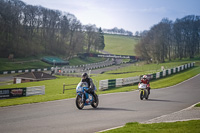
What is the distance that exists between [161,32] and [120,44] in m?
97.6

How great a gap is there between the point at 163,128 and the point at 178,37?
284 feet

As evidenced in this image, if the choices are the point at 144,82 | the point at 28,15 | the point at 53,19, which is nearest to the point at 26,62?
the point at 28,15

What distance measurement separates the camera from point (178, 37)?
90.5 m

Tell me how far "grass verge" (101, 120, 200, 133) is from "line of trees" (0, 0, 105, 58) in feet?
219

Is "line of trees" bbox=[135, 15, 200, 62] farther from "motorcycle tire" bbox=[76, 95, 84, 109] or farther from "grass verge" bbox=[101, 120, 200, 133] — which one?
"grass verge" bbox=[101, 120, 200, 133]

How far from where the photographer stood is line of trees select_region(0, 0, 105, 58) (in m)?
73.0

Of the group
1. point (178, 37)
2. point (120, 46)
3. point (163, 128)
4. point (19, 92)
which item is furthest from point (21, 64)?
point (120, 46)

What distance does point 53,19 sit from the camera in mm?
95812

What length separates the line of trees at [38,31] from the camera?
73.0 meters

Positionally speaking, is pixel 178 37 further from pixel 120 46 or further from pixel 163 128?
pixel 163 128

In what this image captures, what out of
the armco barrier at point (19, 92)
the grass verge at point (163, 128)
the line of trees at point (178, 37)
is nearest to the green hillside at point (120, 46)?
the line of trees at point (178, 37)

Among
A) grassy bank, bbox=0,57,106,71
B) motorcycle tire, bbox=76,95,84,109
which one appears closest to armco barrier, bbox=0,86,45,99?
motorcycle tire, bbox=76,95,84,109

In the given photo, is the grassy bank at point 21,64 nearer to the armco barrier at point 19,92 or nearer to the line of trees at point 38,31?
the line of trees at point 38,31

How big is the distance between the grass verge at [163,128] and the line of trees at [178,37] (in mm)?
73880
